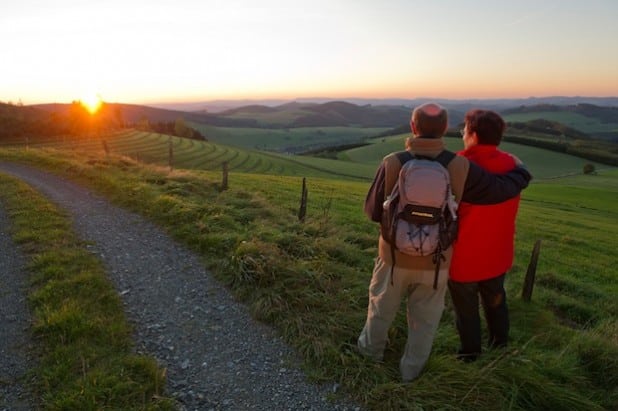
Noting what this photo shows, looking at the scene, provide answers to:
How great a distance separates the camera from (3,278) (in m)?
6.18

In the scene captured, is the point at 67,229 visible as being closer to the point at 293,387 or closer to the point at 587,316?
the point at 293,387

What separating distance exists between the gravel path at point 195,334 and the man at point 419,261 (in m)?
0.81

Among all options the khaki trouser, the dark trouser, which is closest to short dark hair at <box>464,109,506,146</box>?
the khaki trouser

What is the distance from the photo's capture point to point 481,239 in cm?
398

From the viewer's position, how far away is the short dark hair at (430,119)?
136 inches

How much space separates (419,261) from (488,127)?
4.53 feet

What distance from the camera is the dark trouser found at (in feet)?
13.9

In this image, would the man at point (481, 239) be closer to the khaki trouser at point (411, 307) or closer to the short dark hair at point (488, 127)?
the short dark hair at point (488, 127)

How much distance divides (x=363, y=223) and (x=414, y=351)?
411 inches

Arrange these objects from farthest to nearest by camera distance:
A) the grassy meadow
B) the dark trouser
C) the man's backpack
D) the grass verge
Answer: the dark trouser → the grassy meadow → the grass verge → the man's backpack

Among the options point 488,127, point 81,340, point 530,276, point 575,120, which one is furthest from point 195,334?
point 575,120

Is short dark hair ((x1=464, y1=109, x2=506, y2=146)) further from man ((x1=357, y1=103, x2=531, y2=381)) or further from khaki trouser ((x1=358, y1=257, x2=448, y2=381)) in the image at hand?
khaki trouser ((x1=358, y1=257, x2=448, y2=381))

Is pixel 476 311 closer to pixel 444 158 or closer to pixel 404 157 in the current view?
pixel 444 158

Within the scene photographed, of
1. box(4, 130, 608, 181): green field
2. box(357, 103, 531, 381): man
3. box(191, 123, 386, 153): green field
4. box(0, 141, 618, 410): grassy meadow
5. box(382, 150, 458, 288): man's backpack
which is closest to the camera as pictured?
box(382, 150, 458, 288): man's backpack
